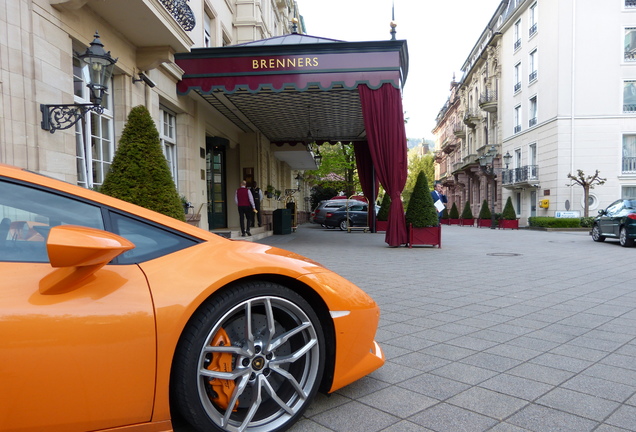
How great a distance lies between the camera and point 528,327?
4121 millimetres

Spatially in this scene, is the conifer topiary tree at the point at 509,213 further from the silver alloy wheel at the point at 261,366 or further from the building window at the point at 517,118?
the silver alloy wheel at the point at 261,366

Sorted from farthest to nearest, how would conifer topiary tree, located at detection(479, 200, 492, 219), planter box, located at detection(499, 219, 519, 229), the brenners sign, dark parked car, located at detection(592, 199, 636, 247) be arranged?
conifer topiary tree, located at detection(479, 200, 492, 219), planter box, located at detection(499, 219, 519, 229), dark parked car, located at detection(592, 199, 636, 247), the brenners sign

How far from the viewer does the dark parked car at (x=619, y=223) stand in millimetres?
12602

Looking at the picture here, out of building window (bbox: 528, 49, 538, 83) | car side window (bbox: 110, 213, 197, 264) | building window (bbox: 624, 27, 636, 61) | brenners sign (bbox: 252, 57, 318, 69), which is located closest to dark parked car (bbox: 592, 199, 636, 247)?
brenners sign (bbox: 252, 57, 318, 69)

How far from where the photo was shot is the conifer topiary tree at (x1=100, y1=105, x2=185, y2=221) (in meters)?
5.46

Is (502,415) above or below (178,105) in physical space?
below

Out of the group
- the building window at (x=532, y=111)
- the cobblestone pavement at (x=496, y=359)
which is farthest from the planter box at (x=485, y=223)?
the cobblestone pavement at (x=496, y=359)

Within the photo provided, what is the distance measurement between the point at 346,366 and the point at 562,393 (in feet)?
4.69

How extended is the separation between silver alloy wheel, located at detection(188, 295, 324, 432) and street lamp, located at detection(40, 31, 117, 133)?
521 centimetres

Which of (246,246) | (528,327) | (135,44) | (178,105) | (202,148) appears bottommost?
(528,327)

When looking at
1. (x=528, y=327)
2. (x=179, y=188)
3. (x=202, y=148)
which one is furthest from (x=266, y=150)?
(x=528, y=327)

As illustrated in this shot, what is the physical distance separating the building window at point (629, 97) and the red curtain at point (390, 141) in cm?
2343

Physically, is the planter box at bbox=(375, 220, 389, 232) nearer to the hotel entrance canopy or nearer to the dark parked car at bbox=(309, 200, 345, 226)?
the dark parked car at bbox=(309, 200, 345, 226)

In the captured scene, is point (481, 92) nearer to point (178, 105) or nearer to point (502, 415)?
point (178, 105)
